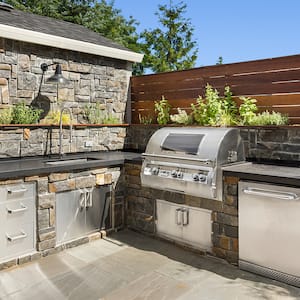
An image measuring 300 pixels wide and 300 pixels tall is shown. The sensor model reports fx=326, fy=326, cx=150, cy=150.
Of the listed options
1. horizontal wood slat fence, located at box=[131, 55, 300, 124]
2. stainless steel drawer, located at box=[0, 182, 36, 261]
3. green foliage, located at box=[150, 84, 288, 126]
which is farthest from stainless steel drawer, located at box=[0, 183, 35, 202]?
horizontal wood slat fence, located at box=[131, 55, 300, 124]

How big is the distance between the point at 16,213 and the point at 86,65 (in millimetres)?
2602

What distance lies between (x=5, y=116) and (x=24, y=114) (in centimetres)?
24

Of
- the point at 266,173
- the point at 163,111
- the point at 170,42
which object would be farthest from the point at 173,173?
the point at 170,42

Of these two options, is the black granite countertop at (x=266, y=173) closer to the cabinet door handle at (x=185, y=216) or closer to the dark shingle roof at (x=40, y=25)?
the cabinet door handle at (x=185, y=216)

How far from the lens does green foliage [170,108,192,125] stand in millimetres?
4692

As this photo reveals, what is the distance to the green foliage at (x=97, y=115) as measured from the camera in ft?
16.6

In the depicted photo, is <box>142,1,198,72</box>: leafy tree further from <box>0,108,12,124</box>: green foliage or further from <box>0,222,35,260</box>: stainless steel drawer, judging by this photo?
<box>0,222,35,260</box>: stainless steel drawer

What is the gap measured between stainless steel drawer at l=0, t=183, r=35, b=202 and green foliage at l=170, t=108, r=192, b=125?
2247 mm

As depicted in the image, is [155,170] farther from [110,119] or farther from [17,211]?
[110,119]

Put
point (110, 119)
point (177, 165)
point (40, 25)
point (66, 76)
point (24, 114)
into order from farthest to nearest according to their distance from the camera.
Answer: point (110, 119), point (40, 25), point (66, 76), point (24, 114), point (177, 165)

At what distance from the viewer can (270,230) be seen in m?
3.02

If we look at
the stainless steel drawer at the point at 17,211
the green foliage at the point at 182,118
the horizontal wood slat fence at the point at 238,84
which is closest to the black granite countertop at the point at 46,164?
the stainless steel drawer at the point at 17,211

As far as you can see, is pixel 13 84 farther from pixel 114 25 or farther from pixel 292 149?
pixel 114 25

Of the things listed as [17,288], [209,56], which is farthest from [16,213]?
[209,56]
